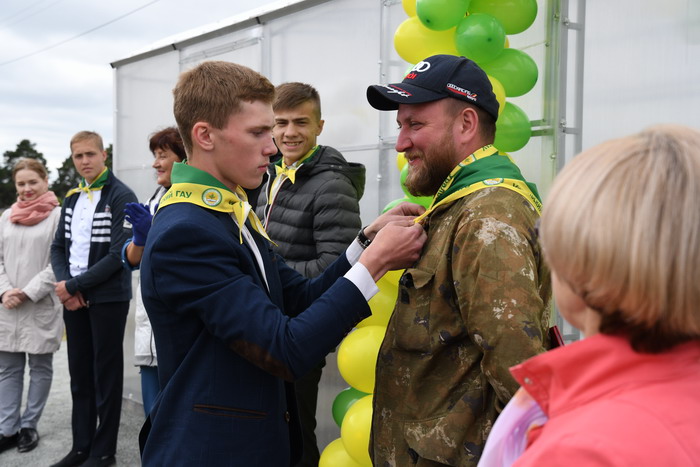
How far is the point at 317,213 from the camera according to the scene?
346 centimetres

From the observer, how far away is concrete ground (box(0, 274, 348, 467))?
171 inches

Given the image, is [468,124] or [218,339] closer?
[218,339]

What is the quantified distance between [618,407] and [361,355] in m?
2.13

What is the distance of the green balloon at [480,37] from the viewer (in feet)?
8.71

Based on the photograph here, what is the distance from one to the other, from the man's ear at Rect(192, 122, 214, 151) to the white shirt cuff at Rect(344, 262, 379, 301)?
22.7 inches

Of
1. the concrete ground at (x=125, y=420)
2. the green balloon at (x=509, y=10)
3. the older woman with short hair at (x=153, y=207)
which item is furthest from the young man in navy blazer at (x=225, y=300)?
the concrete ground at (x=125, y=420)

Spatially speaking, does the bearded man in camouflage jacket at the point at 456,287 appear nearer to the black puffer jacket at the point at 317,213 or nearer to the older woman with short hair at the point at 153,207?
the black puffer jacket at the point at 317,213

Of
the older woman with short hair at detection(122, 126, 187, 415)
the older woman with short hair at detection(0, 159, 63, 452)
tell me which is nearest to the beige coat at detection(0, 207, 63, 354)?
the older woman with short hair at detection(0, 159, 63, 452)

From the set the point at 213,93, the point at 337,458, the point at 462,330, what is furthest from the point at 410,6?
the point at 337,458

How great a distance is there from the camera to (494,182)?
186 cm

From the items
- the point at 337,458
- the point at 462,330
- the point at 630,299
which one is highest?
the point at 630,299

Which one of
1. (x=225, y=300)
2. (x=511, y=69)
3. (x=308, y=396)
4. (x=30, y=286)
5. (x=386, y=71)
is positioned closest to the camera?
(x=225, y=300)

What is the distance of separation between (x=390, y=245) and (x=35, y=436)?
4.38 meters

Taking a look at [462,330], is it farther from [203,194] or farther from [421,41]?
[421,41]
